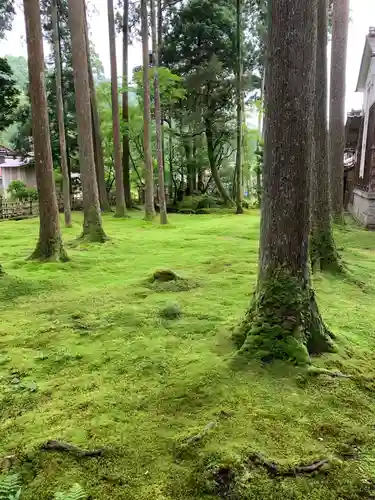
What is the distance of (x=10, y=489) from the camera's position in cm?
196

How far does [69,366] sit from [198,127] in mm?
19293

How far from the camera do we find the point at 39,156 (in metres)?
7.45

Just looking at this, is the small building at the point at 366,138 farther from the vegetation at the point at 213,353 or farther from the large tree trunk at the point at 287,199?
the large tree trunk at the point at 287,199

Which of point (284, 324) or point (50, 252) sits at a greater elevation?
point (284, 324)

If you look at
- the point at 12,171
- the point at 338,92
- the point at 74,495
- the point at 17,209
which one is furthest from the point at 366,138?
the point at 12,171

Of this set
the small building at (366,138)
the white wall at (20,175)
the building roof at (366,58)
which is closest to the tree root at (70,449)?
the small building at (366,138)

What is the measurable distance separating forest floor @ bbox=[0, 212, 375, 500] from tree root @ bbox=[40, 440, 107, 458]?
0.09ft

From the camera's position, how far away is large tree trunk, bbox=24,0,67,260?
7.32m

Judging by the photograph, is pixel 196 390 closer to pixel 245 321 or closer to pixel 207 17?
pixel 245 321

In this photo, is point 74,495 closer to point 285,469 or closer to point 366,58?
point 285,469

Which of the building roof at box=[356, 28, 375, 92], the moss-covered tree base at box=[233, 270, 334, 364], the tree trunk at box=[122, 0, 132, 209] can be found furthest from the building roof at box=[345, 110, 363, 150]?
the moss-covered tree base at box=[233, 270, 334, 364]

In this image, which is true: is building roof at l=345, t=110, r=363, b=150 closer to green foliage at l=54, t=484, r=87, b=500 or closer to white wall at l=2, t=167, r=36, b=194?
green foliage at l=54, t=484, r=87, b=500

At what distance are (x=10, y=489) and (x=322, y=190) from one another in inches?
246

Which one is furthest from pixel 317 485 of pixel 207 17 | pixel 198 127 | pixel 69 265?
pixel 207 17
